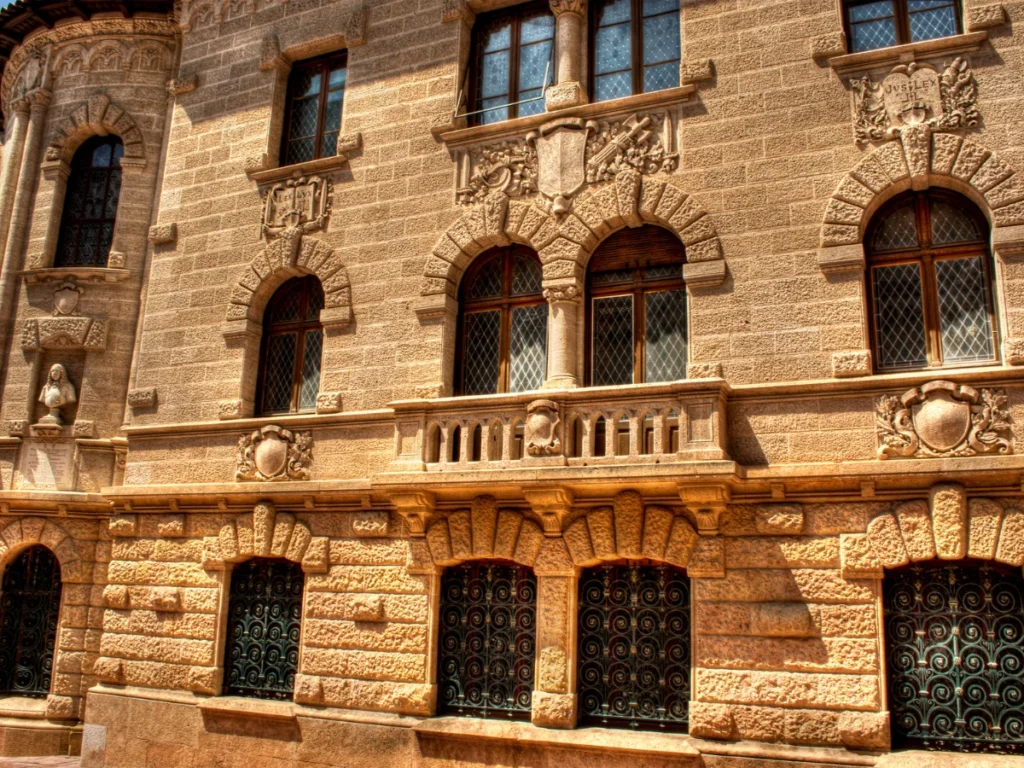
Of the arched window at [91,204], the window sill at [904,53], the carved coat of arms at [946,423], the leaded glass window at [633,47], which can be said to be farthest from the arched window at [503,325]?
the arched window at [91,204]

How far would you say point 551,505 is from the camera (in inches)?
407

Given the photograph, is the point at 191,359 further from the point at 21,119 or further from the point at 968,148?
the point at 968,148

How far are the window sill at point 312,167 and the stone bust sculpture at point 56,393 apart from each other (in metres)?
4.64

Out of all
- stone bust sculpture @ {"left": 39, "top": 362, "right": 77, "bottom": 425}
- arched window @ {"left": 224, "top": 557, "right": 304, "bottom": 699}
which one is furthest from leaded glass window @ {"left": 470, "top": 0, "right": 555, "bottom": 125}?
stone bust sculpture @ {"left": 39, "top": 362, "right": 77, "bottom": 425}

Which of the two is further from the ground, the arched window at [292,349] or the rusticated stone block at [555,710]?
the arched window at [292,349]

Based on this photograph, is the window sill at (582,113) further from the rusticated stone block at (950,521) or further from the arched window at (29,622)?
the arched window at (29,622)

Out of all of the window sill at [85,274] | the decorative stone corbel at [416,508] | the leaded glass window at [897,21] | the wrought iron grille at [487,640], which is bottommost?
the wrought iron grille at [487,640]

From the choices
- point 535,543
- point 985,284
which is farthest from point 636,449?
point 985,284

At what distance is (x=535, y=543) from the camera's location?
35.0ft

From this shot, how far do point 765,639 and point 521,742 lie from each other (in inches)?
115

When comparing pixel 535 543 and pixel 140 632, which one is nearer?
pixel 535 543

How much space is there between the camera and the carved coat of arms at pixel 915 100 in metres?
10.1

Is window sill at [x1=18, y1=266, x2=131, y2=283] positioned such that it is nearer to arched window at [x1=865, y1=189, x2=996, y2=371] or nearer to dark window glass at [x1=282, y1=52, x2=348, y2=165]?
dark window glass at [x1=282, y1=52, x2=348, y2=165]

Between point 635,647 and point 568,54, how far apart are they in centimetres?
763
